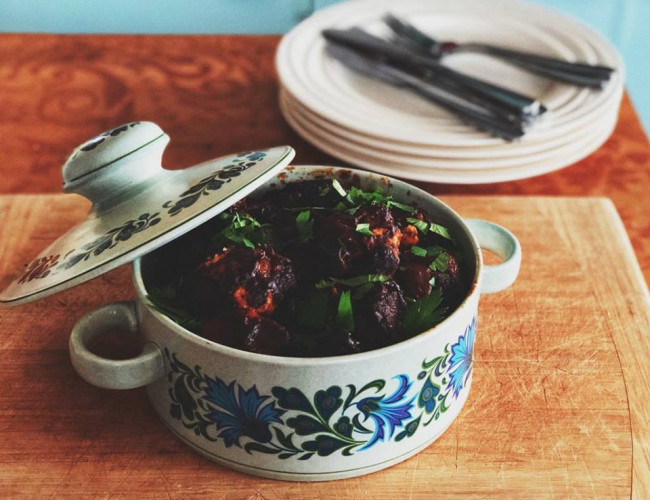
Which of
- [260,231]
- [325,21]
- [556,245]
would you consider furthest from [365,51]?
[260,231]

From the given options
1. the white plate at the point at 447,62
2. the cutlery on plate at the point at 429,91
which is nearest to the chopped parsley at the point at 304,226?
the white plate at the point at 447,62

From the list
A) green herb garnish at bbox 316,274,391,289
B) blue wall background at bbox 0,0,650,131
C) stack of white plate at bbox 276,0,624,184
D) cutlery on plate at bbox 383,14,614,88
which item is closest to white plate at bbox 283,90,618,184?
stack of white plate at bbox 276,0,624,184

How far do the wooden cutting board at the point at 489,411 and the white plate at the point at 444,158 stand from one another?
192 mm

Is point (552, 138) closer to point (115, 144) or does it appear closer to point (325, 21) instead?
point (325, 21)

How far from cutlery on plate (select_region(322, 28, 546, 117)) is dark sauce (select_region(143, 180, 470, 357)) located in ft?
1.95

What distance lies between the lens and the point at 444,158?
1.45 m

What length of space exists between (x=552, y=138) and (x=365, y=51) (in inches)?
20.1

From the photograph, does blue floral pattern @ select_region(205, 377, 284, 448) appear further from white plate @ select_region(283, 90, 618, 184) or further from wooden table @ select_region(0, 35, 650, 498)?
white plate @ select_region(283, 90, 618, 184)

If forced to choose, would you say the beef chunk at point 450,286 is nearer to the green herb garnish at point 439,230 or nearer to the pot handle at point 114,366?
the green herb garnish at point 439,230

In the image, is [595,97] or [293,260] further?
[595,97]

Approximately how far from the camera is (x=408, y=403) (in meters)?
0.90

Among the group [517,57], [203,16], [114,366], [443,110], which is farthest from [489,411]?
[203,16]

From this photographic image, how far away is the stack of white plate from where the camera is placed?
4.77ft

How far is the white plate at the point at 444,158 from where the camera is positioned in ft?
4.75
